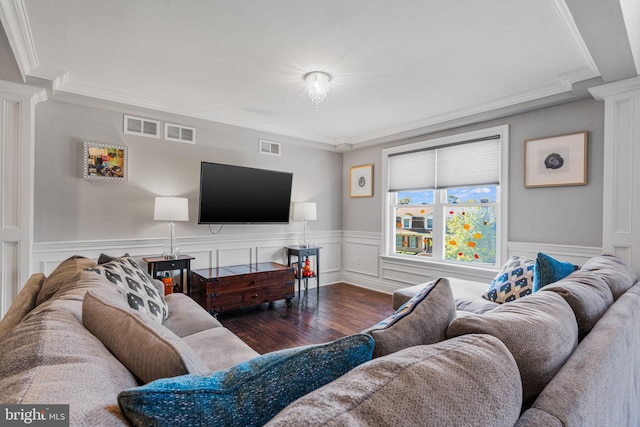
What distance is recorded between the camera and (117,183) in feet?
11.4

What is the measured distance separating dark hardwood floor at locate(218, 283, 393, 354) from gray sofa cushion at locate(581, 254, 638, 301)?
2.06 meters

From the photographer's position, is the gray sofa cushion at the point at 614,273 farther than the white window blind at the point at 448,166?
No

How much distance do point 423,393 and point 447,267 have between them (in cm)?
378

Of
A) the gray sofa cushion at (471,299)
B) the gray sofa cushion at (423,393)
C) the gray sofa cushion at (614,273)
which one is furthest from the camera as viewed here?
the gray sofa cushion at (471,299)

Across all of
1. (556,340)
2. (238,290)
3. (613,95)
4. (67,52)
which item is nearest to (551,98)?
(613,95)

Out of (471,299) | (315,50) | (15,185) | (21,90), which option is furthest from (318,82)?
(15,185)

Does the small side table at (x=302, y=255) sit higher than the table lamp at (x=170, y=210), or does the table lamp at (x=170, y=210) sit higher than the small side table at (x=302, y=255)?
the table lamp at (x=170, y=210)

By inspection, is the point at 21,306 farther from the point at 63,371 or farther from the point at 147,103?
the point at 147,103

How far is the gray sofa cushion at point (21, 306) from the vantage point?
1103 millimetres

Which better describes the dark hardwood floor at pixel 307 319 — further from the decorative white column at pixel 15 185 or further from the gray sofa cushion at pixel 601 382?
the gray sofa cushion at pixel 601 382

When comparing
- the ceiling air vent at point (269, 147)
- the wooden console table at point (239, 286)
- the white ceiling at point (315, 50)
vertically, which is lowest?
the wooden console table at point (239, 286)

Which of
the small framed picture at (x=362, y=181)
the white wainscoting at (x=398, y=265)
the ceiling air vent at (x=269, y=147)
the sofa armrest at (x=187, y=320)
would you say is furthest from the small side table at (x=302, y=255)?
the sofa armrest at (x=187, y=320)

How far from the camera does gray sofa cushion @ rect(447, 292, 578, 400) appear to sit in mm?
833

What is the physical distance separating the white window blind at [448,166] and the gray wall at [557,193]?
21cm
